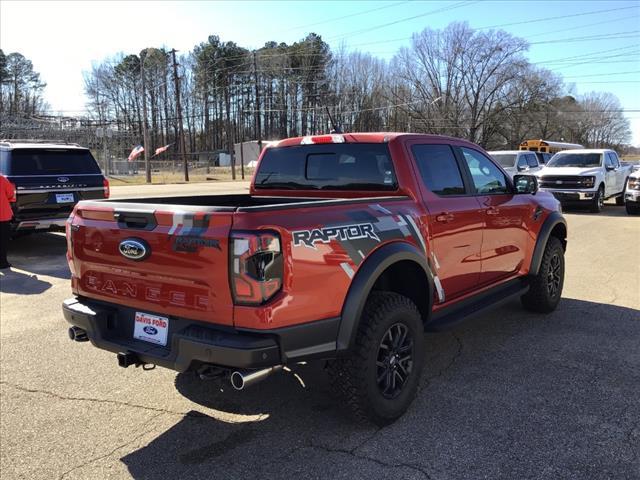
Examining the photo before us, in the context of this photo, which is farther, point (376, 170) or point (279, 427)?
point (376, 170)

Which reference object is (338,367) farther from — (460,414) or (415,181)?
(415,181)

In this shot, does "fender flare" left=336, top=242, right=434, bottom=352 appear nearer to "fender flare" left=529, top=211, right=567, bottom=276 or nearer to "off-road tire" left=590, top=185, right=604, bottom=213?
"fender flare" left=529, top=211, right=567, bottom=276

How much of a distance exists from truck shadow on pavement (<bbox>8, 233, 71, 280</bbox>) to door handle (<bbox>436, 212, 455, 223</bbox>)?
236 inches

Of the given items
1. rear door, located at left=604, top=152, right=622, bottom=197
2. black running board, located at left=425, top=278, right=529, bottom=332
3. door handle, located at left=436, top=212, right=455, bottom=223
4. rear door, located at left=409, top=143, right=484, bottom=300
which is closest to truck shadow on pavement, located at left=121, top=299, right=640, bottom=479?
black running board, located at left=425, top=278, right=529, bottom=332

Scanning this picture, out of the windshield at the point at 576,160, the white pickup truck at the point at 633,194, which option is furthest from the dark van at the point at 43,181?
the windshield at the point at 576,160

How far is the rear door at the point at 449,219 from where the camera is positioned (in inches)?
149

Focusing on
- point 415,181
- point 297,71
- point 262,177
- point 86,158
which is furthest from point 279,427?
point 297,71

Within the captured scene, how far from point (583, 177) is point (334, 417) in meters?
15.3

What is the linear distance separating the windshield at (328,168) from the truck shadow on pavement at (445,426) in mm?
1525

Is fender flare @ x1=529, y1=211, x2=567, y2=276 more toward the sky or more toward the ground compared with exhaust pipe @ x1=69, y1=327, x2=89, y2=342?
more toward the sky

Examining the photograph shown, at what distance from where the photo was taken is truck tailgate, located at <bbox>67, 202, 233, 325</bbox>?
8.66ft

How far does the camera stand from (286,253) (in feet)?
8.58

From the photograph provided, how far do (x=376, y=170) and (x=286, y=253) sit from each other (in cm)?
152

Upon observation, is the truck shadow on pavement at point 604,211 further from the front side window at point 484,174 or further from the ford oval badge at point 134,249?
the ford oval badge at point 134,249
